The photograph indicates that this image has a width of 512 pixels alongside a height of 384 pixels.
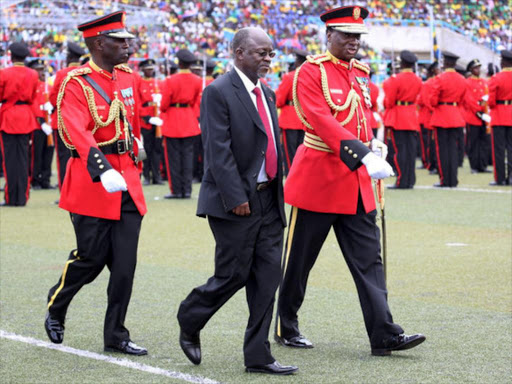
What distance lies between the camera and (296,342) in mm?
6027

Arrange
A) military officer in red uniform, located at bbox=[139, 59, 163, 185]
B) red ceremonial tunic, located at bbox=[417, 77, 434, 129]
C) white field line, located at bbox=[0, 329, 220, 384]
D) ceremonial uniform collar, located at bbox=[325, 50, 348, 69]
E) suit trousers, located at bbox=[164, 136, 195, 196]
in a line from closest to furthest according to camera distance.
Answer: white field line, located at bbox=[0, 329, 220, 384], ceremonial uniform collar, located at bbox=[325, 50, 348, 69], suit trousers, located at bbox=[164, 136, 195, 196], military officer in red uniform, located at bbox=[139, 59, 163, 185], red ceremonial tunic, located at bbox=[417, 77, 434, 129]

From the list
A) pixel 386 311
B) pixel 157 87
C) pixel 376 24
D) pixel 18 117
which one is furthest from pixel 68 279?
pixel 376 24

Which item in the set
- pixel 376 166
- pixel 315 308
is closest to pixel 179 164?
pixel 315 308

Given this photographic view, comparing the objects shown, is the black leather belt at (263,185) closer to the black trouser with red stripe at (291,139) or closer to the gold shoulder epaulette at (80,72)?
the gold shoulder epaulette at (80,72)

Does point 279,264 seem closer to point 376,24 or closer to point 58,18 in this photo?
point 58,18

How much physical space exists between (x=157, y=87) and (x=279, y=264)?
12663mm

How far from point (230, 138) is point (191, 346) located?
1.08m

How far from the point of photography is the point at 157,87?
17891 mm

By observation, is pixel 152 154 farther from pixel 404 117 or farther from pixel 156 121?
pixel 404 117

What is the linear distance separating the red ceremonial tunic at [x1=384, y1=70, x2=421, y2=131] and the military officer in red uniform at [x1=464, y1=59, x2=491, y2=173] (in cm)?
285

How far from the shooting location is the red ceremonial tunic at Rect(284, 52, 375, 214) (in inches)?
229

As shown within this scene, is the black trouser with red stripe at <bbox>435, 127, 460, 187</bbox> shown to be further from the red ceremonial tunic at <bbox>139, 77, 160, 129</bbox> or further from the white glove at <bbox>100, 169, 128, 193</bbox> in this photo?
the white glove at <bbox>100, 169, 128, 193</bbox>

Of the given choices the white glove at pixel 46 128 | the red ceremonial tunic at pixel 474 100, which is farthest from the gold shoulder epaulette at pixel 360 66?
the red ceremonial tunic at pixel 474 100

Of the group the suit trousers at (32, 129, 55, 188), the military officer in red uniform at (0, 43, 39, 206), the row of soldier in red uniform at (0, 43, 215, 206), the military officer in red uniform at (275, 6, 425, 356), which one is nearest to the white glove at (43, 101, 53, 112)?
the row of soldier in red uniform at (0, 43, 215, 206)
